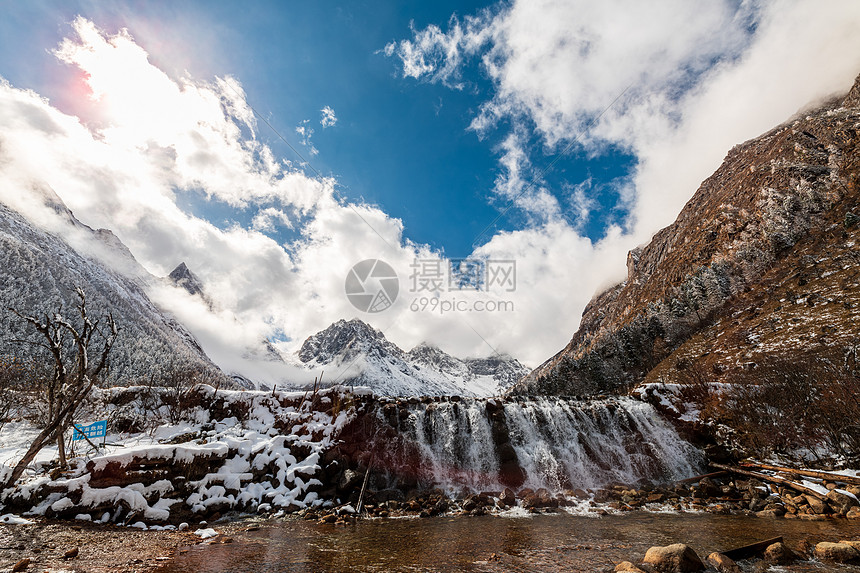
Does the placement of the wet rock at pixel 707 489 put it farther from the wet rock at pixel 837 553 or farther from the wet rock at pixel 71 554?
the wet rock at pixel 71 554

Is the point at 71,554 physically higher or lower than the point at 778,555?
lower

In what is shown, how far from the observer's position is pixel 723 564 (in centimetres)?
894

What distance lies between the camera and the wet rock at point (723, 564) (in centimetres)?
870

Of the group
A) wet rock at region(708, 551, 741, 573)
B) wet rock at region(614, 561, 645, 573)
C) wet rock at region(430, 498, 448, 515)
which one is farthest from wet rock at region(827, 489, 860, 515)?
wet rock at region(430, 498, 448, 515)

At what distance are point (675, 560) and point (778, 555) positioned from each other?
3475 mm

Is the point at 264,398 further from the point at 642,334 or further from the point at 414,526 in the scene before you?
the point at 642,334

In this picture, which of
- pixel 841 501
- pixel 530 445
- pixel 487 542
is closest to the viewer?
pixel 487 542

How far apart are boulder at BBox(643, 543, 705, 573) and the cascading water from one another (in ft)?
57.1

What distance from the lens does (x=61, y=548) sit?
10.6 metres

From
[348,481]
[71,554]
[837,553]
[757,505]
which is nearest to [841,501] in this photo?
[757,505]

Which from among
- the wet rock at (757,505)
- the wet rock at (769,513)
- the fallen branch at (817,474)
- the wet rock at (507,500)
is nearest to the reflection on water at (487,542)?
the wet rock at (769,513)

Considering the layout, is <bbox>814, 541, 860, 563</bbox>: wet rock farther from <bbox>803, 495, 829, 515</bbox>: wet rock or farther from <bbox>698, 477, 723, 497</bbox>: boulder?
<bbox>698, 477, 723, 497</bbox>: boulder

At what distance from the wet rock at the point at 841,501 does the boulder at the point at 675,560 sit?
13.5 meters

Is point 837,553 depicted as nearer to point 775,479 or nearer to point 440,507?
point 775,479
